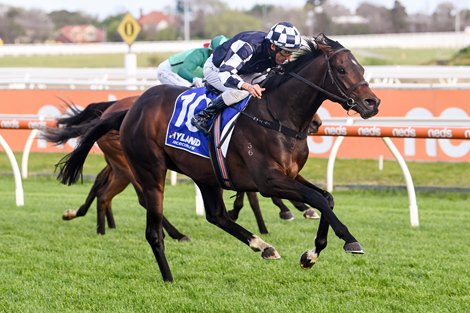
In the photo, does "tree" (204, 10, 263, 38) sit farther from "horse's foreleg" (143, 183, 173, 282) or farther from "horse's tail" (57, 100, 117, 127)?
"horse's foreleg" (143, 183, 173, 282)

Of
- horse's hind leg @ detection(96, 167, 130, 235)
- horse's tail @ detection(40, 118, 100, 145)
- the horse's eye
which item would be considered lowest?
horse's hind leg @ detection(96, 167, 130, 235)

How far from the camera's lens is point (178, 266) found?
19.3ft

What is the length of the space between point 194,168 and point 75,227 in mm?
2341

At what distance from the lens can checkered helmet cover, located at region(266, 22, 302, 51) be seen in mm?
5273

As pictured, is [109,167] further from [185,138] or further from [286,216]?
[185,138]

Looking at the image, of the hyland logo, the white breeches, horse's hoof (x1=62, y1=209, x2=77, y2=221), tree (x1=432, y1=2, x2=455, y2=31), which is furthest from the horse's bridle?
tree (x1=432, y1=2, x2=455, y2=31)

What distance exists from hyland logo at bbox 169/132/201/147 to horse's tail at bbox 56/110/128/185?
0.70 metres

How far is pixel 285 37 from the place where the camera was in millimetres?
5277

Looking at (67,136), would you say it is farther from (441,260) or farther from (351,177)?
(351,177)

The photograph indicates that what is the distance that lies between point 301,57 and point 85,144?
1781mm

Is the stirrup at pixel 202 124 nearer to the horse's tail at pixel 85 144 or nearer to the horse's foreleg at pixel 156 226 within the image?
the horse's foreleg at pixel 156 226

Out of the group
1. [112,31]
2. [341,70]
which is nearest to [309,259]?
[341,70]

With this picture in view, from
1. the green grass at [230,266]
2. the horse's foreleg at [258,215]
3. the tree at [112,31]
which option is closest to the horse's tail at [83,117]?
the green grass at [230,266]

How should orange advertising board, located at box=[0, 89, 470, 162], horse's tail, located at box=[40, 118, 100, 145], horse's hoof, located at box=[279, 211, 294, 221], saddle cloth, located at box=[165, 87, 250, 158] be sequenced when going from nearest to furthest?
1. saddle cloth, located at box=[165, 87, 250, 158]
2. horse's tail, located at box=[40, 118, 100, 145]
3. horse's hoof, located at box=[279, 211, 294, 221]
4. orange advertising board, located at box=[0, 89, 470, 162]
